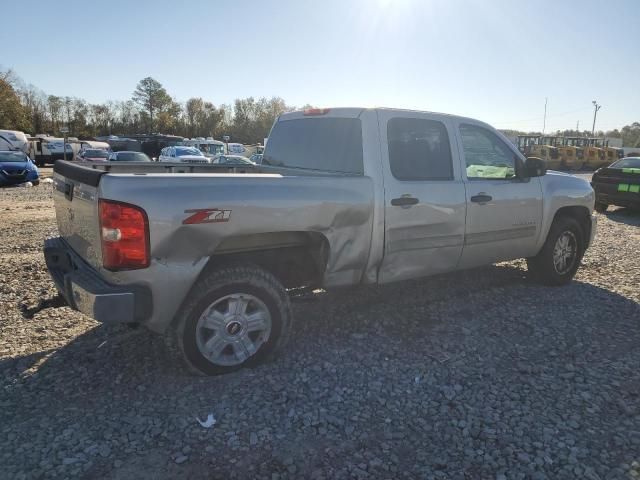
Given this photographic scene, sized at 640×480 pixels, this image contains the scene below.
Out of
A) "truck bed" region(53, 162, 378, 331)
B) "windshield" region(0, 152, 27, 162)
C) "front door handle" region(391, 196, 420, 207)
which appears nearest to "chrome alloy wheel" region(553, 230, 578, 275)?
"front door handle" region(391, 196, 420, 207)

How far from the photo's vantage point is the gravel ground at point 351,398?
2.58m

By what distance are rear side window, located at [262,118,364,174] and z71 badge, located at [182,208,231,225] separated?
132 cm

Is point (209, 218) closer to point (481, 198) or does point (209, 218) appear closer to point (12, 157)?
point (481, 198)

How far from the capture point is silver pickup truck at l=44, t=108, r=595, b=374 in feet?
9.78

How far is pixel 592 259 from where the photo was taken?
24.1 ft

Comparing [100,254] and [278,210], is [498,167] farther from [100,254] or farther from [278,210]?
[100,254]

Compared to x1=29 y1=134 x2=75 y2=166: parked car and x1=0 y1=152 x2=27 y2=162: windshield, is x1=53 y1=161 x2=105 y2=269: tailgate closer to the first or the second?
x1=0 y1=152 x2=27 y2=162: windshield

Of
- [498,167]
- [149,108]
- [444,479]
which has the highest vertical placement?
[149,108]

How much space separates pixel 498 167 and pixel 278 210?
273cm

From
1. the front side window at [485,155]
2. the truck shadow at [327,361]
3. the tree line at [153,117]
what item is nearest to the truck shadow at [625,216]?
the truck shadow at [327,361]

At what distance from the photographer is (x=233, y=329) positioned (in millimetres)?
3430

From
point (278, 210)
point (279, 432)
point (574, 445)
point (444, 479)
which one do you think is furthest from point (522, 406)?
point (278, 210)

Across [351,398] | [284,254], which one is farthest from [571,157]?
[351,398]

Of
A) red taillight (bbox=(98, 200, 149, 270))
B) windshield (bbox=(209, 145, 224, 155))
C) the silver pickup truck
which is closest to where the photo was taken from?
red taillight (bbox=(98, 200, 149, 270))
